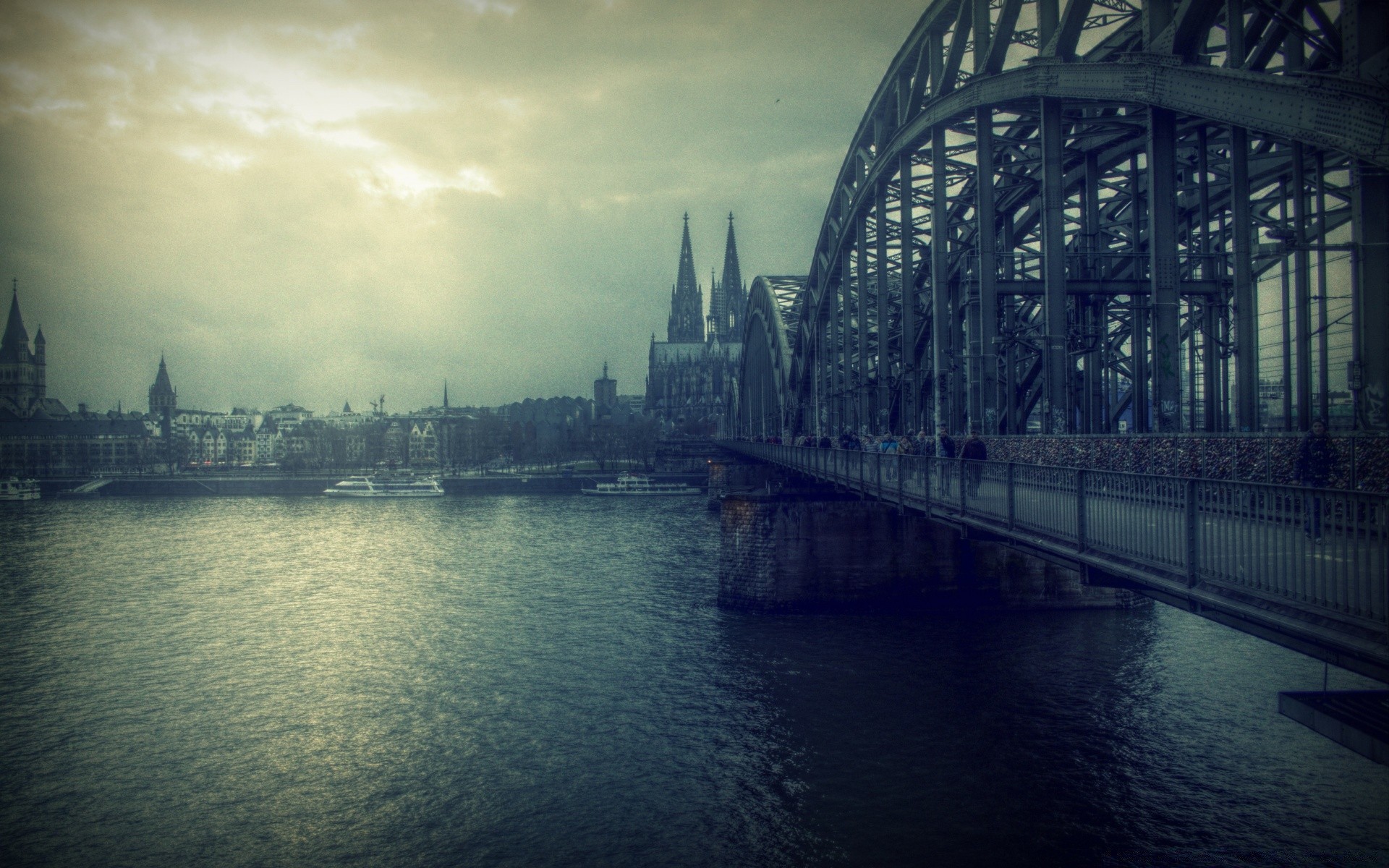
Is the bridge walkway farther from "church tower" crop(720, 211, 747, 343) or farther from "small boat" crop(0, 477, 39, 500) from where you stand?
"church tower" crop(720, 211, 747, 343)

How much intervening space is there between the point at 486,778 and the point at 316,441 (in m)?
126

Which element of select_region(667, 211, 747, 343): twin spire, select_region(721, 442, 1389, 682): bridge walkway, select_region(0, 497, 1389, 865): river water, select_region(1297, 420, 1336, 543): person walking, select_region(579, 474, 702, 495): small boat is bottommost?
select_region(0, 497, 1389, 865): river water

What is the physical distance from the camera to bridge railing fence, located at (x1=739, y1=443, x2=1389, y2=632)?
581 cm

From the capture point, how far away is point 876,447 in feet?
80.9

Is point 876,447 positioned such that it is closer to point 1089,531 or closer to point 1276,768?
point 1276,768

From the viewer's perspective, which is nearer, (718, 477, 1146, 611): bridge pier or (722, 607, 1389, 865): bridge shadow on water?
(722, 607, 1389, 865): bridge shadow on water

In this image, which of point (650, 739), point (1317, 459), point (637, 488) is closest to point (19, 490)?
point (637, 488)

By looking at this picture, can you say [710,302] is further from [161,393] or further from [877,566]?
[877,566]

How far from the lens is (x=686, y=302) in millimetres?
180000

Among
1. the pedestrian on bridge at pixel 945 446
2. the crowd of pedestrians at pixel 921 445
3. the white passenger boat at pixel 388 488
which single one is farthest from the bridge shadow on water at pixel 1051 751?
the white passenger boat at pixel 388 488

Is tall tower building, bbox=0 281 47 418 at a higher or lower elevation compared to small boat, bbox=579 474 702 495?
higher

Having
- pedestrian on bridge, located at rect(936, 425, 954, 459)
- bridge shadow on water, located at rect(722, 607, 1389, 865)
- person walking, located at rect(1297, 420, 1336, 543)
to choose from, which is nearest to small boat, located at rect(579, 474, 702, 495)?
bridge shadow on water, located at rect(722, 607, 1389, 865)

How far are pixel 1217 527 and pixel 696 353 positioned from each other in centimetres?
15646

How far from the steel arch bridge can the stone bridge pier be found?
3.34 meters
